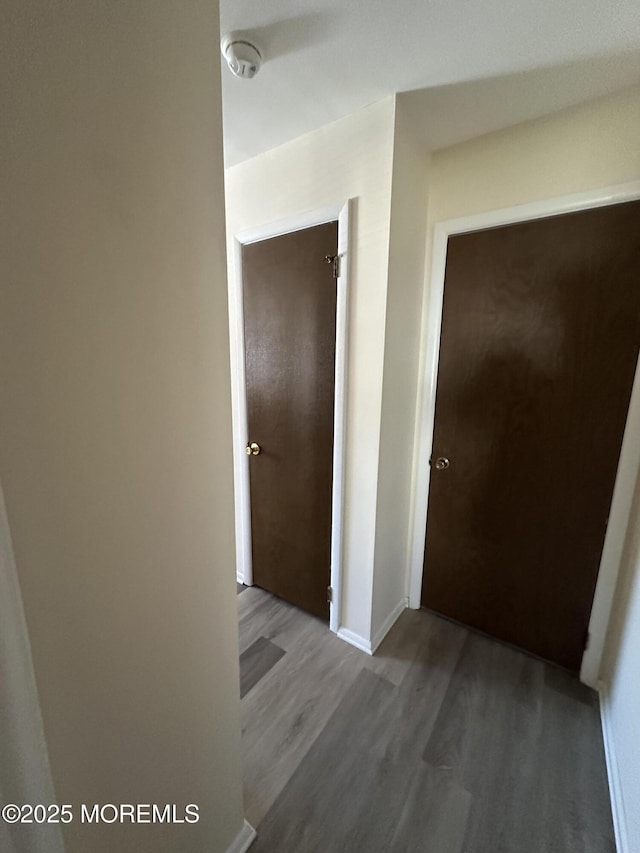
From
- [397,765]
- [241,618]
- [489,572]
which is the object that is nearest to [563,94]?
[489,572]

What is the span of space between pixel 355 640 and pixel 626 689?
1080 millimetres

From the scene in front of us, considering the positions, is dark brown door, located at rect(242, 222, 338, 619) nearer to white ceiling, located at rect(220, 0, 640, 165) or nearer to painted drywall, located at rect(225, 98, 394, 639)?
painted drywall, located at rect(225, 98, 394, 639)

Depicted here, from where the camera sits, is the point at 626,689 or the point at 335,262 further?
the point at 335,262

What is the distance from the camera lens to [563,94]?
1.30 metres

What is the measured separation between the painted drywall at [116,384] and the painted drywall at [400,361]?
0.93m

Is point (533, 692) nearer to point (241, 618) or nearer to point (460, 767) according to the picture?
point (460, 767)

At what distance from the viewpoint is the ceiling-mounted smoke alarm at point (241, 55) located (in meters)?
1.08

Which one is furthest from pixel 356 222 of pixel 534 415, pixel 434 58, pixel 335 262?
pixel 534 415

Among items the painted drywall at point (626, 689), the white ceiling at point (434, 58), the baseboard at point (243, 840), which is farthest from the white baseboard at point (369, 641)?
the white ceiling at point (434, 58)

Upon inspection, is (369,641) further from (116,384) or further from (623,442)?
(116,384)

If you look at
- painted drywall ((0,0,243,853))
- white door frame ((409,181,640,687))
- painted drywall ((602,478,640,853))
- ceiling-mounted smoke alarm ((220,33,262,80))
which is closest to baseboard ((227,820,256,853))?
painted drywall ((0,0,243,853))

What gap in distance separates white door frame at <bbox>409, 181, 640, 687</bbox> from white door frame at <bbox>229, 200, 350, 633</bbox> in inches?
19.6

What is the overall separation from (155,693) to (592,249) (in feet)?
6.62

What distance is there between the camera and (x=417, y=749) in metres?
1.34
